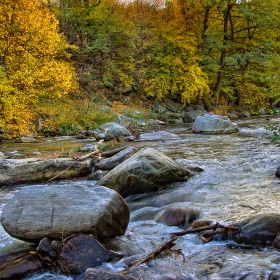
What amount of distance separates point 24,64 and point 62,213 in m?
10.4

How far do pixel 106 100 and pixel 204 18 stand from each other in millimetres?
10534

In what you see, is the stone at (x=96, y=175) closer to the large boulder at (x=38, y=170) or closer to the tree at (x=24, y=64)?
the large boulder at (x=38, y=170)

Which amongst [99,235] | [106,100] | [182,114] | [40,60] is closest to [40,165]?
[99,235]

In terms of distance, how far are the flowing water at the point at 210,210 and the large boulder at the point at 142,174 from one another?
0.58 ft

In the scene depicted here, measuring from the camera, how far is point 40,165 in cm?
729

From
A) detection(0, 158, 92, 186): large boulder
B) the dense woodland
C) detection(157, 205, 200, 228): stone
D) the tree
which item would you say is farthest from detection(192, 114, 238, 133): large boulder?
detection(157, 205, 200, 228): stone

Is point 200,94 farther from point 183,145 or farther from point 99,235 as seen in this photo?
point 99,235

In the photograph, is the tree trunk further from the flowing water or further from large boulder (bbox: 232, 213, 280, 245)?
large boulder (bbox: 232, 213, 280, 245)

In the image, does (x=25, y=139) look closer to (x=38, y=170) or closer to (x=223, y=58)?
(x=38, y=170)

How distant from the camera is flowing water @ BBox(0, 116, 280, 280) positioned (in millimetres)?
3207

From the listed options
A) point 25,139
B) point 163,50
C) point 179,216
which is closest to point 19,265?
point 179,216

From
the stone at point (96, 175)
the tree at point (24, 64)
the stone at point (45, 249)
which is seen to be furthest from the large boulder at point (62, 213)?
the tree at point (24, 64)

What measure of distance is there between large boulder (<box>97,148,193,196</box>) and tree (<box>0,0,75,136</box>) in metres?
6.71

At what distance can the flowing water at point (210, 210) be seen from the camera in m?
3.21
